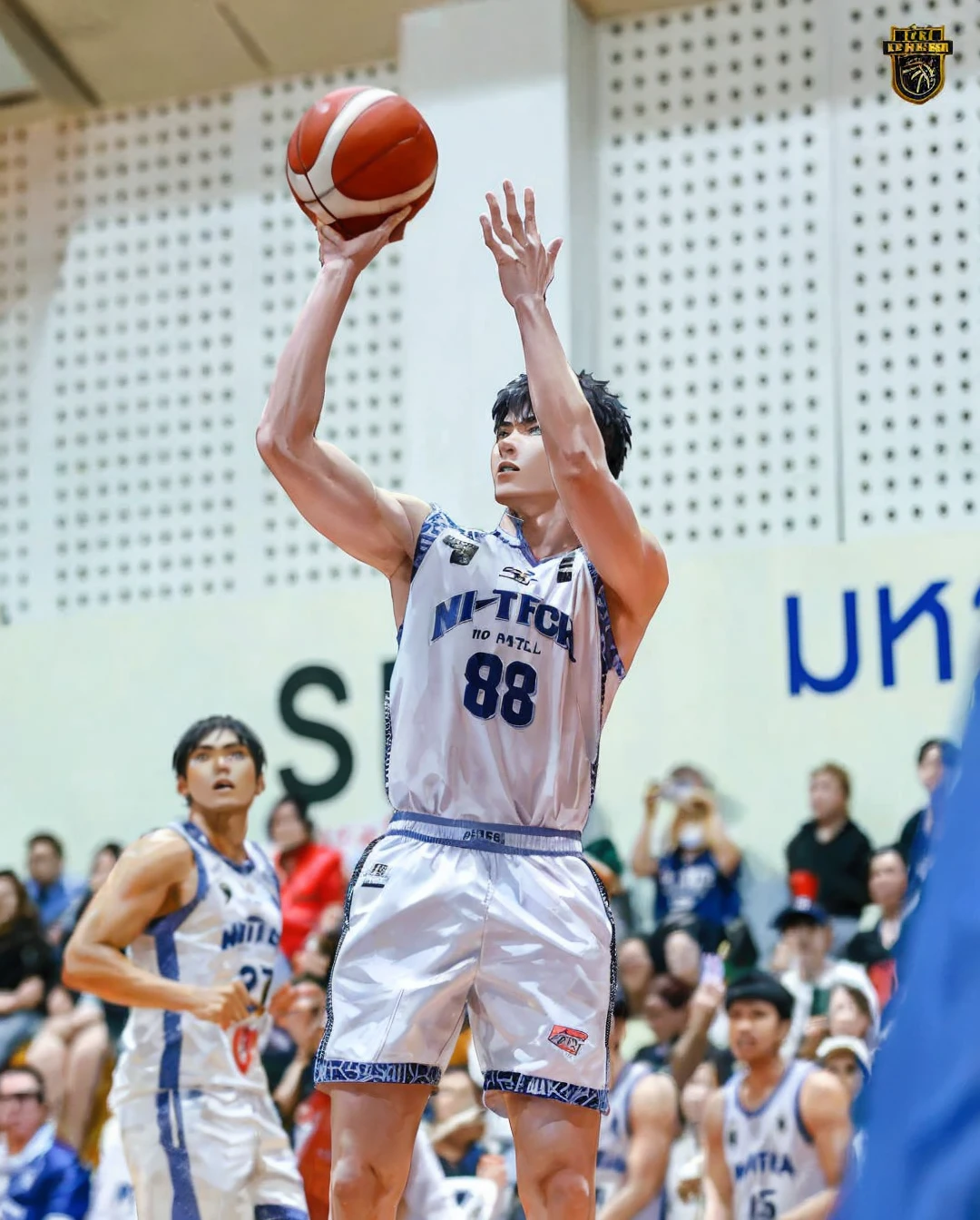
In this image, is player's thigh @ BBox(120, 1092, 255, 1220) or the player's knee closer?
the player's knee

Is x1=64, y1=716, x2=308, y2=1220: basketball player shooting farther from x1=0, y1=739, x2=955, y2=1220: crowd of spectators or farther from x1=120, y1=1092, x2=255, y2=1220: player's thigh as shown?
x1=0, y1=739, x2=955, y2=1220: crowd of spectators

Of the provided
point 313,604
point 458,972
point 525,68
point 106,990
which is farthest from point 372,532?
point 525,68

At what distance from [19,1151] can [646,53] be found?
7441 mm

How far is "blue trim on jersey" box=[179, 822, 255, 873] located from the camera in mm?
5941

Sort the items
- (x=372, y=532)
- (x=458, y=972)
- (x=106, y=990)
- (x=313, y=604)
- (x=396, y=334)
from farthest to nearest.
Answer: (x=396, y=334), (x=313, y=604), (x=106, y=990), (x=372, y=532), (x=458, y=972)

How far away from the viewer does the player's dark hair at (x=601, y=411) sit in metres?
4.22

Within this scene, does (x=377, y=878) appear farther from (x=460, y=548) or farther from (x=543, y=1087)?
(x=460, y=548)

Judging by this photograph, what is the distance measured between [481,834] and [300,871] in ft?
20.6

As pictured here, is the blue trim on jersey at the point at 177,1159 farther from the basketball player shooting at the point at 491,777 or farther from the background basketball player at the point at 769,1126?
the background basketball player at the point at 769,1126

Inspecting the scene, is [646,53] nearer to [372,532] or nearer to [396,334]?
[396,334]

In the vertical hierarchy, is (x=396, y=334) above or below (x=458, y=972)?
above

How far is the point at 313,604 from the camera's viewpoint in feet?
35.7

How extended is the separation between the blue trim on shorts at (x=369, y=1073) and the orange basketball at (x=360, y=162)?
6.00ft

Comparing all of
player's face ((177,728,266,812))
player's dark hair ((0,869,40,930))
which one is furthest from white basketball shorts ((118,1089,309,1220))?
player's dark hair ((0,869,40,930))
